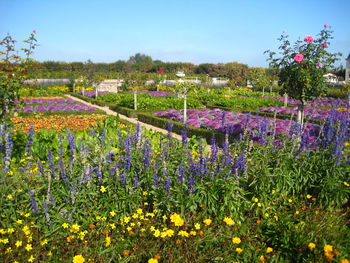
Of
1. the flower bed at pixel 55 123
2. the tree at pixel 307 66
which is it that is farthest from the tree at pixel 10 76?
the tree at pixel 307 66

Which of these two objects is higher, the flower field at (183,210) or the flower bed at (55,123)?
the flower field at (183,210)

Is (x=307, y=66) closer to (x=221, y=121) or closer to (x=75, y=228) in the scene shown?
(x=221, y=121)

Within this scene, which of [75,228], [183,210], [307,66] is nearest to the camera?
[75,228]

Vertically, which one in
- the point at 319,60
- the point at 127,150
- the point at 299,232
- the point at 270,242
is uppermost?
the point at 319,60

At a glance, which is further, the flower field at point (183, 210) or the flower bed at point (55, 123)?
the flower bed at point (55, 123)

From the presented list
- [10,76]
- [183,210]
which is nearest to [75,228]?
[183,210]

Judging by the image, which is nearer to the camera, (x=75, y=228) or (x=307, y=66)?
(x=75, y=228)

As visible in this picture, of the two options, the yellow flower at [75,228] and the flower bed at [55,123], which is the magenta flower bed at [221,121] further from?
the yellow flower at [75,228]

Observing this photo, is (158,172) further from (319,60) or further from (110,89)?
(110,89)

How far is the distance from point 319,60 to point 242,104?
10.3 meters

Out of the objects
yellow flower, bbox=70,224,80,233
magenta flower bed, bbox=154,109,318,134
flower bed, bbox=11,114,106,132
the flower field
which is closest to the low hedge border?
magenta flower bed, bbox=154,109,318,134

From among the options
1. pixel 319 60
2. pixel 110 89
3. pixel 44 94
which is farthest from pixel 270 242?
pixel 110 89

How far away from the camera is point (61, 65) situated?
49.7m

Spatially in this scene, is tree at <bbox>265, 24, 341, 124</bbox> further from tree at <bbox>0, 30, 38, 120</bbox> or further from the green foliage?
tree at <bbox>0, 30, 38, 120</bbox>
